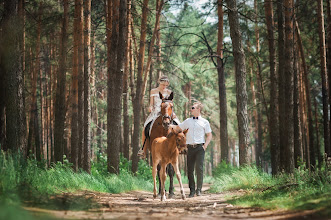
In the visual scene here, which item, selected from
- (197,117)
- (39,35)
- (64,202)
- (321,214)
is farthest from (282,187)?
(39,35)

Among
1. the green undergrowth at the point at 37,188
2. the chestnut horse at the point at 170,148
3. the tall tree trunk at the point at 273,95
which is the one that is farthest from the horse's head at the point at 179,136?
the tall tree trunk at the point at 273,95

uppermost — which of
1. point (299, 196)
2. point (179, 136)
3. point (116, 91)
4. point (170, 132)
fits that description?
point (116, 91)

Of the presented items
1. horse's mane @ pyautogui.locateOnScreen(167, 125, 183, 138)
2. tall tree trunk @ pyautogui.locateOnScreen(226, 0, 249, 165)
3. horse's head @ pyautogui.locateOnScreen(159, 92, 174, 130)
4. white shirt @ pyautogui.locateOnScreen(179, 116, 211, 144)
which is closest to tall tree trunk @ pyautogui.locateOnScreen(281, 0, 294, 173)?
tall tree trunk @ pyautogui.locateOnScreen(226, 0, 249, 165)

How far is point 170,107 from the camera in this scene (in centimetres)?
1002

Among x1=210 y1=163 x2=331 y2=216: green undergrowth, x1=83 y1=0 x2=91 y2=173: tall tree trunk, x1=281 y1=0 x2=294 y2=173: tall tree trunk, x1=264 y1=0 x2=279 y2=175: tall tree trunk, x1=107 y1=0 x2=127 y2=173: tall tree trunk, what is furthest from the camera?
x1=264 y1=0 x2=279 y2=175: tall tree trunk

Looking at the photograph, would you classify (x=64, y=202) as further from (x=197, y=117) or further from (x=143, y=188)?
(x=143, y=188)

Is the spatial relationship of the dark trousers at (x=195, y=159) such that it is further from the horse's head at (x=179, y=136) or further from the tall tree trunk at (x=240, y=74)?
the tall tree trunk at (x=240, y=74)

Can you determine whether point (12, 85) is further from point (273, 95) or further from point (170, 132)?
point (273, 95)

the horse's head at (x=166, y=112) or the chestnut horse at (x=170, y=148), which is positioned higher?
the horse's head at (x=166, y=112)

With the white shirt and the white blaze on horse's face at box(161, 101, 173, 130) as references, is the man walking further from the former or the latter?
the white blaze on horse's face at box(161, 101, 173, 130)

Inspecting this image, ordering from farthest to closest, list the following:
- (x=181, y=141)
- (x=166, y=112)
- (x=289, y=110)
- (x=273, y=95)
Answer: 1. (x=273, y=95)
2. (x=289, y=110)
3. (x=166, y=112)
4. (x=181, y=141)

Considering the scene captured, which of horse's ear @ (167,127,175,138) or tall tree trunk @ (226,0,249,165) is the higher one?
tall tree trunk @ (226,0,249,165)

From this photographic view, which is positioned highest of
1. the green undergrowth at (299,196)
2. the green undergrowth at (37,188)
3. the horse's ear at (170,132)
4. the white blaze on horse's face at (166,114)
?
the white blaze on horse's face at (166,114)

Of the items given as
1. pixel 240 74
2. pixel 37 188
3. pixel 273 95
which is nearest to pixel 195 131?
pixel 240 74
